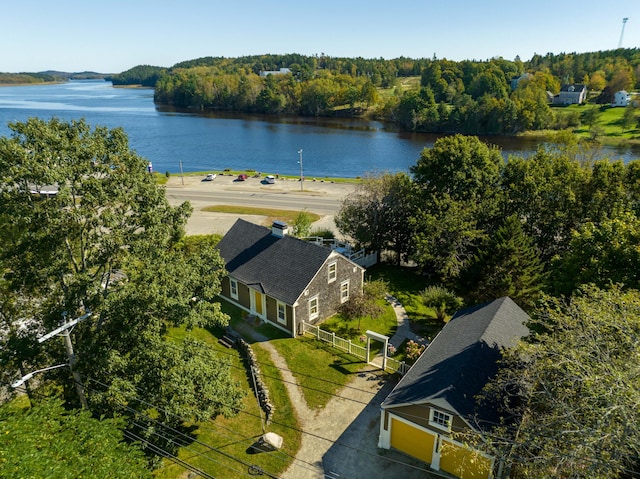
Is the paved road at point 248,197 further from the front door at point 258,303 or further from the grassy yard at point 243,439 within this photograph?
the grassy yard at point 243,439

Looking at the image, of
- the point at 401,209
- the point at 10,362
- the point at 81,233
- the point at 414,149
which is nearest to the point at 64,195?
the point at 81,233

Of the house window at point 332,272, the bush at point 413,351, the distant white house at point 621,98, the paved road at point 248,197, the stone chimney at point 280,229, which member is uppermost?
the distant white house at point 621,98

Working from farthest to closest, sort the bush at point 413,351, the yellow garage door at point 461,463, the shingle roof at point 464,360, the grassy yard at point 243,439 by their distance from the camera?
the bush at point 413,351
the grassy yard at point 243,439
the shingle roof at point 464,360
the yellow garage door at point 461,463

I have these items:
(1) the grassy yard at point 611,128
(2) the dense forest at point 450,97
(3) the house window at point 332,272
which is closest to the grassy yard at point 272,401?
(3) the house window at point 332,272

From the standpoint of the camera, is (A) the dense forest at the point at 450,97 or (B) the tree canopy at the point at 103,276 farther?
(A) the dense forest at the point at 450,97

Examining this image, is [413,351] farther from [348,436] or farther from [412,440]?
[348,436]

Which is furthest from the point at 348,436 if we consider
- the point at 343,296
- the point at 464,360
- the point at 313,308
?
the point at 343,296
